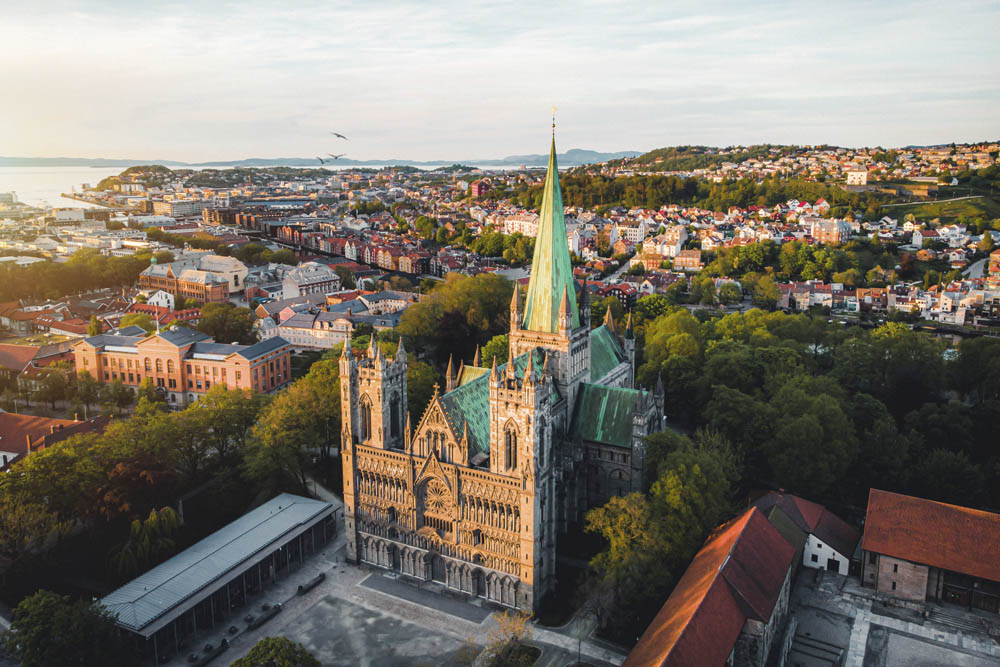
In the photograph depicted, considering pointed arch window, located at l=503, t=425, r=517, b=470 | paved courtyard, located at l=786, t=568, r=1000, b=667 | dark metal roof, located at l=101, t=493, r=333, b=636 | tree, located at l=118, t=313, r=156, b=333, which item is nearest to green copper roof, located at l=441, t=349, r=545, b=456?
pointed arch window, located at l=503, t=425, r=517, b=470

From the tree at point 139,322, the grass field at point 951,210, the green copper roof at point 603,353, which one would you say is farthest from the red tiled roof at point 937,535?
the grass field at point 951,210

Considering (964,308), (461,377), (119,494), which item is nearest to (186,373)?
(119,494)

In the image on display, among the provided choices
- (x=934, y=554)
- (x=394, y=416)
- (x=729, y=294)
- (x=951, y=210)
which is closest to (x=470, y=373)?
(x=394, y=416)

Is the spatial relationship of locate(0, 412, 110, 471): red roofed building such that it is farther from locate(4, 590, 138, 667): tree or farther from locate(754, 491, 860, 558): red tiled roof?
locate(754, 491, 860, 558): red tiled roof

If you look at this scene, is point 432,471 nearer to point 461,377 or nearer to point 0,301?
point 461,377

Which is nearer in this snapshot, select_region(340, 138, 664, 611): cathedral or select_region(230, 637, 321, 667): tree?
select_region(230, 637, 321, 667): tree
